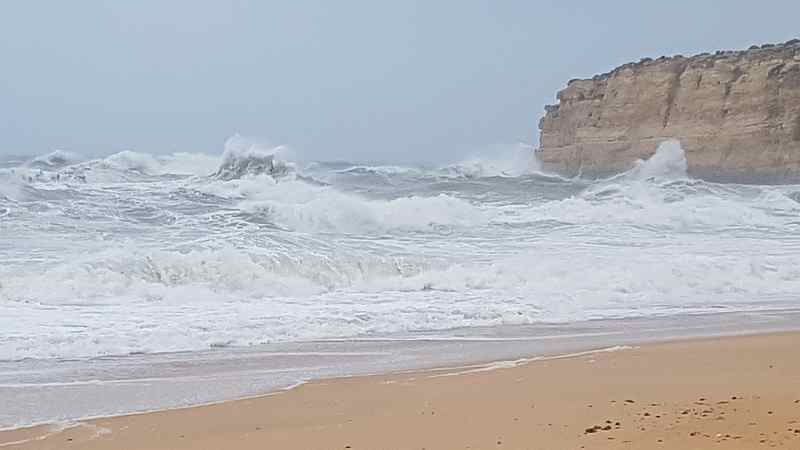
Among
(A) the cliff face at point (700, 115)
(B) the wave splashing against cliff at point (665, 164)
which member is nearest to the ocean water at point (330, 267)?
(A) the cliff face at point (700, 115)

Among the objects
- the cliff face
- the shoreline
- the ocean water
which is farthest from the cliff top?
the shoreline

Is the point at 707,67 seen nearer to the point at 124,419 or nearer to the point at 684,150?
the point at 684,150

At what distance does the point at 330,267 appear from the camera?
38.9 feet

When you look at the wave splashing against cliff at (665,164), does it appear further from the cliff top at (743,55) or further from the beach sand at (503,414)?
the beach sand at (503,414)

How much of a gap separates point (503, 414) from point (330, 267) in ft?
23.8

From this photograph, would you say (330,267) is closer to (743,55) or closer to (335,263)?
(335,263)

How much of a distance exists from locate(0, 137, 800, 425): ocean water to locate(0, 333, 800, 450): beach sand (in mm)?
694

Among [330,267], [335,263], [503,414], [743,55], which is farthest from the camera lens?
[743,55]

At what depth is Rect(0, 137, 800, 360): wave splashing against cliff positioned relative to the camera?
8344 mm

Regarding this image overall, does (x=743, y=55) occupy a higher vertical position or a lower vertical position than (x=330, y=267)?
higher

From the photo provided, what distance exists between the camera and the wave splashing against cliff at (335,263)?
8.34 m

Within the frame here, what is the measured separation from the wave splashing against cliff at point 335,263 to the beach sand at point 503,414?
2.26m

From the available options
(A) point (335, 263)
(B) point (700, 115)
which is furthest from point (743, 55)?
(A) point (335, 263)

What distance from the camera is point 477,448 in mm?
4070
